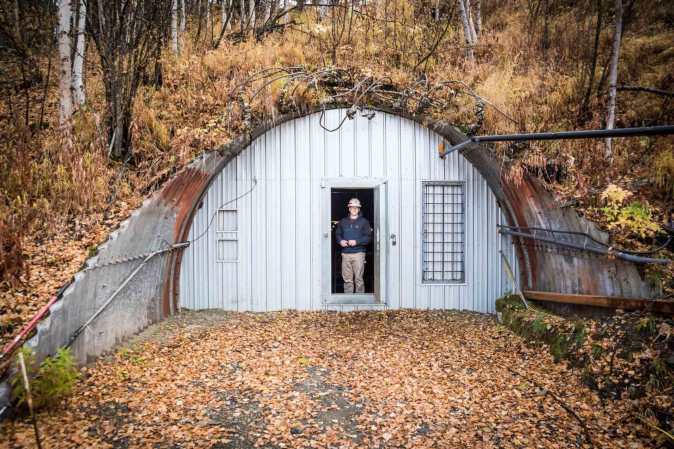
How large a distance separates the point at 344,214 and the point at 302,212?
13.8 ft

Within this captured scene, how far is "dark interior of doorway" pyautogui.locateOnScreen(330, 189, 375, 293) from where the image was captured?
33.4 feet

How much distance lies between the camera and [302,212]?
759 cm

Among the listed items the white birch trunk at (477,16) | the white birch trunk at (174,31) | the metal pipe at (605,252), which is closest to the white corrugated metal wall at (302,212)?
the metal pipe at (605,252)

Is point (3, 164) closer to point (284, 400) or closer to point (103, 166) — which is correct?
point (103, 166)

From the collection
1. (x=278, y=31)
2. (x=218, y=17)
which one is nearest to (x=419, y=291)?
(x=278, y=31)

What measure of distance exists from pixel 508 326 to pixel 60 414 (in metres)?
5.72

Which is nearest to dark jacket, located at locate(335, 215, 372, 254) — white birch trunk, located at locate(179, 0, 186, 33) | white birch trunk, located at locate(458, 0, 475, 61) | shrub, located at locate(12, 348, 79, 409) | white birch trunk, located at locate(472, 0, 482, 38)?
white birch trunk, located at locate(458, 0, 475, 61)

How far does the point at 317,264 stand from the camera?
7.58 metres

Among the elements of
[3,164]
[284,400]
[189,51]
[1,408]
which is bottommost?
[284,400]

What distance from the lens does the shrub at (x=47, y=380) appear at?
3546mm

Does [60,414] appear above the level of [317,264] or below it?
below

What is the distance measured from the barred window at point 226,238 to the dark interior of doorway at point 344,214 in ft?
9.63

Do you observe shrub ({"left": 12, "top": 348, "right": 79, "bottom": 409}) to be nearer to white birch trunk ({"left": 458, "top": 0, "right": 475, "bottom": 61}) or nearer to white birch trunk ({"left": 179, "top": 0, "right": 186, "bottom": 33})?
white birch trunk ({"left": 179, "top": 0, "right": 186, "bottom": 33})

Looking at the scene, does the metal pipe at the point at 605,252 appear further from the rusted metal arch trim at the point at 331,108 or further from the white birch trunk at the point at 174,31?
the white birch trunk at the point at 174,31
